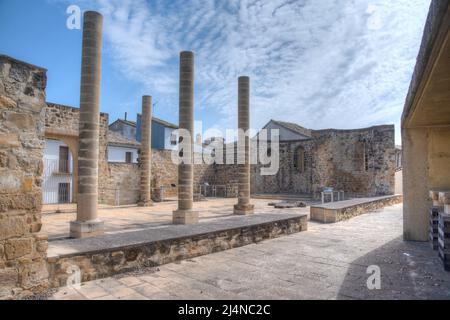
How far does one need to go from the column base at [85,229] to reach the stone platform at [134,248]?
44 cm

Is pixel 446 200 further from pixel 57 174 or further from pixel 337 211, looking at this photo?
pixel 57 174

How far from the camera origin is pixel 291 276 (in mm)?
5078

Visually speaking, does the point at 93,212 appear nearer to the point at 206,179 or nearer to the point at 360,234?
the point at 360,234

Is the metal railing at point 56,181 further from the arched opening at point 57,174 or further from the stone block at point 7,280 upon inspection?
the stone block at point 7,280

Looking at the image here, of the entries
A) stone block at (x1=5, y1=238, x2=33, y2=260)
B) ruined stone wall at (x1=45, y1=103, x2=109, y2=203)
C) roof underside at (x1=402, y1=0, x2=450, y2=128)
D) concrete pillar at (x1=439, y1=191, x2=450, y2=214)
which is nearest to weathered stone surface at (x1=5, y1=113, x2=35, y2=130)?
stone block at (x1=5, y1=238, x2=33, y2=260)

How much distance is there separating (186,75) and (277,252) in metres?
5.73

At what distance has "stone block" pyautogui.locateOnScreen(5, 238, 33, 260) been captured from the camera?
388 cm

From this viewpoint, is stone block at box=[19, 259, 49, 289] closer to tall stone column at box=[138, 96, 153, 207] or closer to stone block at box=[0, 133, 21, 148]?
stone block at box=[0, 133, 21, 148]

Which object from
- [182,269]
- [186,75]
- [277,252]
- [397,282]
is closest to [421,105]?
[397,282]

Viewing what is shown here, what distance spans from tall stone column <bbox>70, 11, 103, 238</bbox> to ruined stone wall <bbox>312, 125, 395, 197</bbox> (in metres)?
16.5

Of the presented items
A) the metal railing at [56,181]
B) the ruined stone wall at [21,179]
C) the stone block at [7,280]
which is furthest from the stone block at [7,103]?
the metal railing at [56,181]

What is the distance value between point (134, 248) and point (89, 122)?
10.5 ft

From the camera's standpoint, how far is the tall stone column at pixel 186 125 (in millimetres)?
8828

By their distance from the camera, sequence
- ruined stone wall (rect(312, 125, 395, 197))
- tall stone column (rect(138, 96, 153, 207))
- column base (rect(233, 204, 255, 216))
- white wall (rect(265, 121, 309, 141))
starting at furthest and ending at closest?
1. white wall (rect(265, 121, 309, 141))
2. ruined stone wall (rect(312, 125, 395, 197))
3. tall stone column (rect(138, 96, 153, 207))
4. column base (rect(233, 204, 255, 216))
